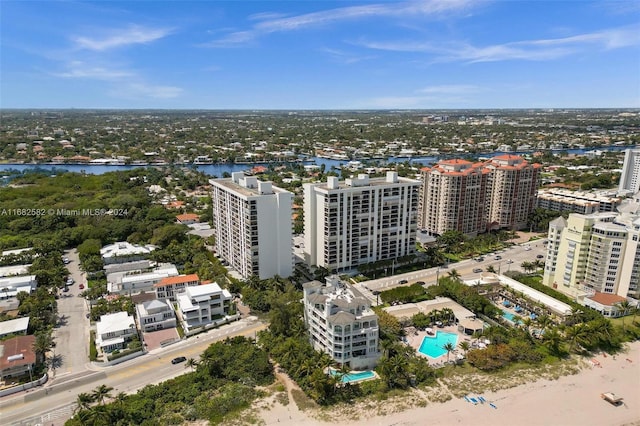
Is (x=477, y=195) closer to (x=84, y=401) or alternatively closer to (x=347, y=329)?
(x=347, y=329)

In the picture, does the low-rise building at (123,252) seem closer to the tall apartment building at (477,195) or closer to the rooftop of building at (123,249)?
the rooftop of building at (123,249)

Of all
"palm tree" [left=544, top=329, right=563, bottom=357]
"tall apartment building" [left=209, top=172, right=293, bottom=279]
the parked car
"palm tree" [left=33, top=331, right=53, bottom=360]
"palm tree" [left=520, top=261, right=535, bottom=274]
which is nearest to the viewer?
"palm tree" [left=33, top=331, right=53, bottom=360]

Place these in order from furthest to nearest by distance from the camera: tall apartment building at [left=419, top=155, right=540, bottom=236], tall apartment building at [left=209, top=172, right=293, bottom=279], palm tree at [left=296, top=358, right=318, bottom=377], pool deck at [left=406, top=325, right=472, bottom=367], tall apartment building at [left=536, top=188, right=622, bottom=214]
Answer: tall apartment building at [left=536, top=188, right=622, bottom=214] < tall apartment building at [left=419, top=155, right=540, bottom=236] < tall apartment building at [left=209, top=172, right=293, bottom=279] < pool deck at [left=406, top=325, right=472, bottom=367] < palm tree at [left=296, top=358, right=318, bottom=377]

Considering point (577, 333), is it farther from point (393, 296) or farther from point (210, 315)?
point (210, 315)

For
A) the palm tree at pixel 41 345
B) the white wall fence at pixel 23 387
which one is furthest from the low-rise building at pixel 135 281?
the white wall fence at pixel 23 387

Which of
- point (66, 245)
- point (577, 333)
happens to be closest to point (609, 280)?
point (577, 333)

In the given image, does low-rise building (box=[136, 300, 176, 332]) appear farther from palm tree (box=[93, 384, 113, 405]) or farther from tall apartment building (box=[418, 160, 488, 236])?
tall apartment building (box=[418, 160, 488, 236])

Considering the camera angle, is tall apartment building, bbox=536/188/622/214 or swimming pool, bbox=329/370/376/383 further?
tall apartment building, bbox=536/188/622/214

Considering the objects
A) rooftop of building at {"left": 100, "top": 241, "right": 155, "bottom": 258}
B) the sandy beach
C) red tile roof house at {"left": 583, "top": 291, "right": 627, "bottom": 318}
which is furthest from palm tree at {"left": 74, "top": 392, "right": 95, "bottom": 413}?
red tile roof house at {"left": 583, "top": 291, "right": 627, "bottom": 318}
